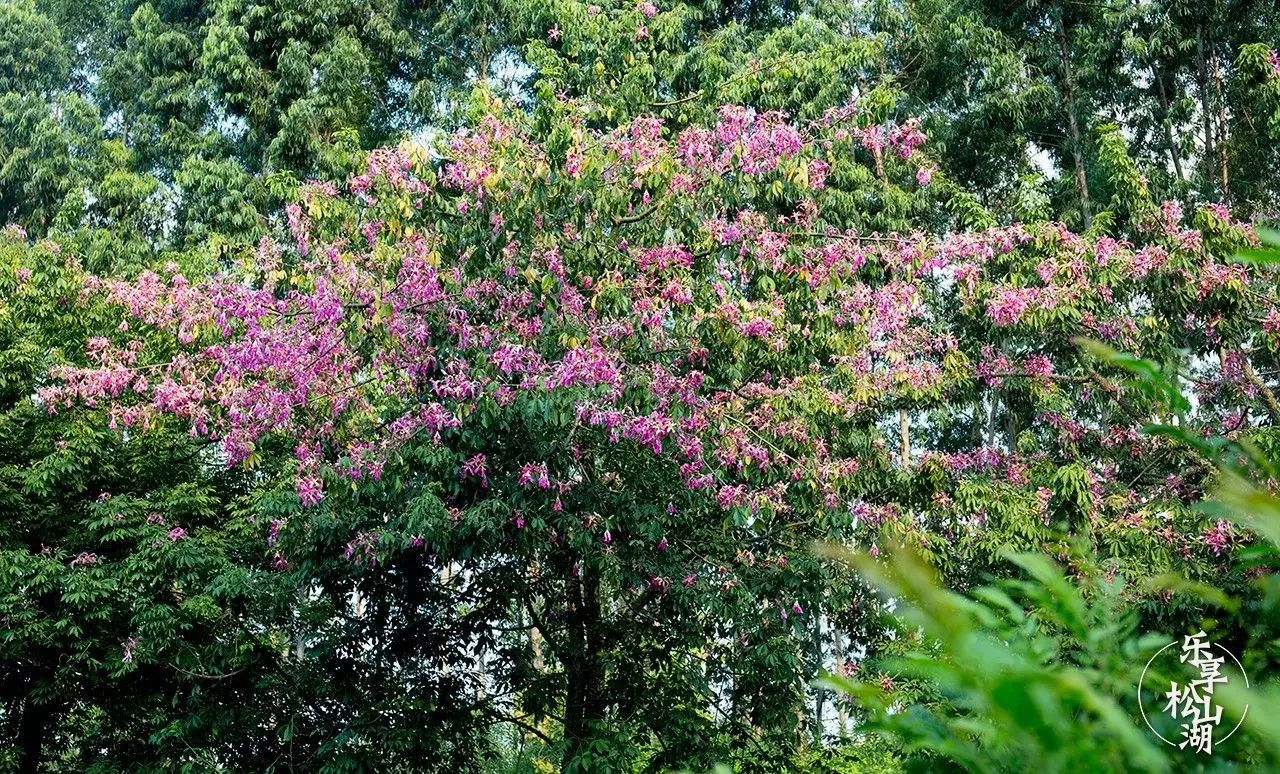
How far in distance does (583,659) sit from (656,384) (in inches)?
75.5

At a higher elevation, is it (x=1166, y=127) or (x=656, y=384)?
(x=1166, y=127)

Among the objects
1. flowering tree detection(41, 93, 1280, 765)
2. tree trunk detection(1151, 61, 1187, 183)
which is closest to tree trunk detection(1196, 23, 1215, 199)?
tree trunk detection(1151, 61, 1187, 183)

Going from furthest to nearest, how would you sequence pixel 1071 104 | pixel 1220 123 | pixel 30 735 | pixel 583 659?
pixel 1071 104 → pixel 1220 123 → pixel 30 735 → pixel 583 659

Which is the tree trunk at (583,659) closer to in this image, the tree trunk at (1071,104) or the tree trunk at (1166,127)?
the tree trunk at (1071,104)

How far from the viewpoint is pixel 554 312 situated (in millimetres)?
5664

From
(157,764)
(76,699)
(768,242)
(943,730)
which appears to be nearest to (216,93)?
(76,699)

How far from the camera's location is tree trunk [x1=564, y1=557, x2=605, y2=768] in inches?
259

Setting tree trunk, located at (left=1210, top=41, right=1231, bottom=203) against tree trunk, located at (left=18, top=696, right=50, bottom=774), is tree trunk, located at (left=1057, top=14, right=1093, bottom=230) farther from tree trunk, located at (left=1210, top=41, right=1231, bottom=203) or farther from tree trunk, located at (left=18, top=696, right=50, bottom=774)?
tree trunk, located at (left=18, top=696, right=50, bottom=774)

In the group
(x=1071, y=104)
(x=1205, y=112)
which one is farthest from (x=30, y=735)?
(x=1205, y=112)

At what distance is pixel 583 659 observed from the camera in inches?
263

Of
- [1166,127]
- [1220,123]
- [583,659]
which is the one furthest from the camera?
[1166,127]

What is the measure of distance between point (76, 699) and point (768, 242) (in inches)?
262

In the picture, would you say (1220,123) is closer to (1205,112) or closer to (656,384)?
(1205,112)

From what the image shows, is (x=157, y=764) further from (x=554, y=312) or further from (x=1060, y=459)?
(x=1060, y=459)
